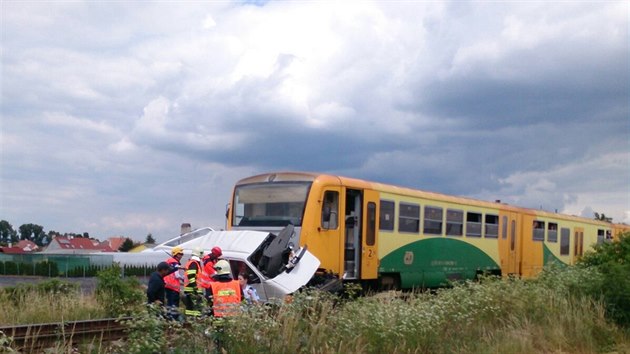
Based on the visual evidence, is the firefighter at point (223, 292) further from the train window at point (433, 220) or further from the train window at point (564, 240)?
the train window at point (564, 240)

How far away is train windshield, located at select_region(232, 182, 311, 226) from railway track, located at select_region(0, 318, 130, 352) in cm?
506

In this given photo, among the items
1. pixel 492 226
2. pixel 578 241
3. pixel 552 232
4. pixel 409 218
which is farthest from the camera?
pixel 578 241

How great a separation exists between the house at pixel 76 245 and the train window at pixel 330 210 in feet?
154

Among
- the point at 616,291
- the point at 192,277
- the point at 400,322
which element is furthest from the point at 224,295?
the point at 616,291

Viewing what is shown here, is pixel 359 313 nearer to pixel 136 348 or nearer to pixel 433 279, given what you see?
pixel 136 348

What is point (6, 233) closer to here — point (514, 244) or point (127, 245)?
point (127, 245)

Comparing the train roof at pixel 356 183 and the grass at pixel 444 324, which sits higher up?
the train roof at pixel 356 183

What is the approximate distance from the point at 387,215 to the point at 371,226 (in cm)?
82

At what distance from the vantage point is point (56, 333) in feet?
29.2

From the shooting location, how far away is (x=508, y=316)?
37.9 feet

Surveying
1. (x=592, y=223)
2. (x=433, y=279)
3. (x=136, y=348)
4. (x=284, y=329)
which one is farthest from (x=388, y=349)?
(x=592, y=223)

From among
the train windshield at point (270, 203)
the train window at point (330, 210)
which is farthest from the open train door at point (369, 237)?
the train windshield at point (270, 203)

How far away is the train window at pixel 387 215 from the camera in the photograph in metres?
17.2

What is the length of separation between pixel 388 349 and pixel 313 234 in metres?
6.63
